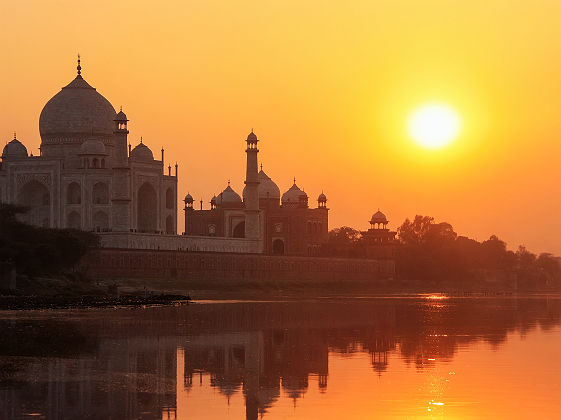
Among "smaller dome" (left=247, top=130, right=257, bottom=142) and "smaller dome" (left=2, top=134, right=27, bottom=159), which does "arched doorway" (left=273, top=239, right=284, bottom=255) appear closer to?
"smaller dome" (left=247, top=130, right=257, bottom=142)

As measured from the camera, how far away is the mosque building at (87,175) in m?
76.0

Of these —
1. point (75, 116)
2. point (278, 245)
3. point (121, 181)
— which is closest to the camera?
point (121, 181)

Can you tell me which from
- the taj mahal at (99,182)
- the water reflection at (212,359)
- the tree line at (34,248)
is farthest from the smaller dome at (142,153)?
the water reflection at (212,359)

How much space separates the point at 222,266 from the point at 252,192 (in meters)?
8.78

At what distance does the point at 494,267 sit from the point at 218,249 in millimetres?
42710

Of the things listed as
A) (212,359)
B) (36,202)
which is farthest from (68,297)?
(36,202)

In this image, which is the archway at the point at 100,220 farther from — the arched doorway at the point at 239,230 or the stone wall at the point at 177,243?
→ the arched doorway at the point at 239,230

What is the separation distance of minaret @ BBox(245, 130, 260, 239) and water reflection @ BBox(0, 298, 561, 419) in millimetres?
43364

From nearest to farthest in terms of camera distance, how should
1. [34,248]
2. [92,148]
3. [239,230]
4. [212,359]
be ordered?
1. [212,359]
2. [34,248]
3. [92,148]
4. [239,230]

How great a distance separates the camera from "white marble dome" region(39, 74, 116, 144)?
81.2 metres

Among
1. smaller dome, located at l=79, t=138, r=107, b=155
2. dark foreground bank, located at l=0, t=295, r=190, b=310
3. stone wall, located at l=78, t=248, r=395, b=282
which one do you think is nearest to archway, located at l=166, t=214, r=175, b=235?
stone wall, located at l=78, t=248, r=395, b=282

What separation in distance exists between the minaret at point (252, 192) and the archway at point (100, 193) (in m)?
12.2

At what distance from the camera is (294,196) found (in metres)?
106

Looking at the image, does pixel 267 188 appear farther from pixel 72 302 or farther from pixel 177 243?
pixel 72 302
